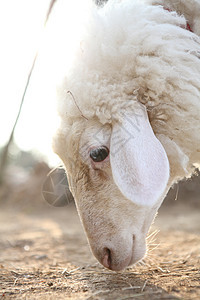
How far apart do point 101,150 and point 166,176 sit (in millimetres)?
449

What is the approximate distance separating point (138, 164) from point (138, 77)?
61 cm

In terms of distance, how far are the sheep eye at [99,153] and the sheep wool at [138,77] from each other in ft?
0.50

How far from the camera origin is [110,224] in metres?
2.12

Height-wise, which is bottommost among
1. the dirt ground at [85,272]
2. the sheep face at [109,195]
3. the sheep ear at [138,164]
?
the dirt ground at [85,272]

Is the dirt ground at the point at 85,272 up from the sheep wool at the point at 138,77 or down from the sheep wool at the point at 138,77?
down

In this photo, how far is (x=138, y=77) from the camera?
7.08 ft

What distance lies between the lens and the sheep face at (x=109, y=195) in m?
1.97

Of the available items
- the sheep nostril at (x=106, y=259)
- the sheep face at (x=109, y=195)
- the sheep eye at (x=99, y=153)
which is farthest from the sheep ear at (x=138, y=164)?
the sheep nostril at (x=106, y=259)

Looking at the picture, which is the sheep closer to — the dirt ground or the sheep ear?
the sheep ear

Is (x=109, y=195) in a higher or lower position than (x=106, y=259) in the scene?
higher

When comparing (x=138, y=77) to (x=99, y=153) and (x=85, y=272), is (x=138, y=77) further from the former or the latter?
(x=85, y=272)

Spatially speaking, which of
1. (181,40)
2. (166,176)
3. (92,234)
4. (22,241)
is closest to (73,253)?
(22,241)

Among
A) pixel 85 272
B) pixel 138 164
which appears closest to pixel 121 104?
pixel 138 164

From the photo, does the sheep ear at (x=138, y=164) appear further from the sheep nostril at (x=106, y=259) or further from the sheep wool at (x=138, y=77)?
the sheep nostril at (x=106, y=259)
